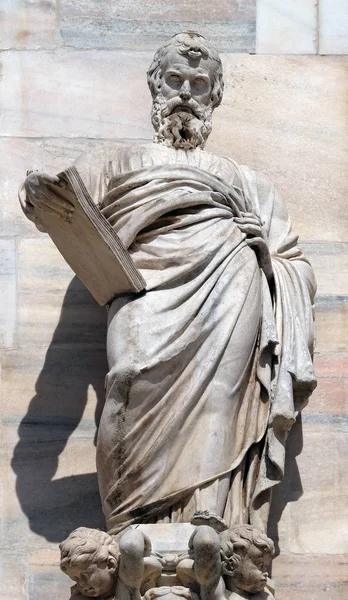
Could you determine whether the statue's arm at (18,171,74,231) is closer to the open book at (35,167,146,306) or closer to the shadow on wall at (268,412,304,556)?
the open book at (35,167,146,306)

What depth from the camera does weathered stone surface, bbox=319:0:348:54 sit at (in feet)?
34.9

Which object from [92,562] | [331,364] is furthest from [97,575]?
[331,364]

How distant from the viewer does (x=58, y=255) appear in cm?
1006

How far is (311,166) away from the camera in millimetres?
10375

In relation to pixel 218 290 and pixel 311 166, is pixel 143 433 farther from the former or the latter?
pixel 311 166

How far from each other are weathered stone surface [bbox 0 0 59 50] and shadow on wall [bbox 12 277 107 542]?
3.73 ft

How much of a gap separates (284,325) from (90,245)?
0.82m

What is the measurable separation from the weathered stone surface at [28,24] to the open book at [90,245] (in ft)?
4.79

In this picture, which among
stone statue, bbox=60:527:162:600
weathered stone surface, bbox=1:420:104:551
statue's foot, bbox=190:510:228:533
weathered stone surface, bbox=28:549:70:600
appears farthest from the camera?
weathered stone surface, bbox=1:420:104:551

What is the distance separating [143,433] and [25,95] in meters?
2.05

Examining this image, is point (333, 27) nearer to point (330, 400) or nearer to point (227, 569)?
point (330, 400)

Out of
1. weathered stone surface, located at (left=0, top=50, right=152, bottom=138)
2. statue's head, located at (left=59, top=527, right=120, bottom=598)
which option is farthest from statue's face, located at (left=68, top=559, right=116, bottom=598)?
weathered stone surface, located at (left=0, top=50, right=152, bottom=138)

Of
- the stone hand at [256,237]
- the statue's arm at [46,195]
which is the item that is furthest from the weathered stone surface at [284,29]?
the statue's arm at [46,195]

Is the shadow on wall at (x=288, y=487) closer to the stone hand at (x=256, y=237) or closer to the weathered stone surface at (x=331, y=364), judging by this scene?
the weathered stone surface at (x=331, y=364)
